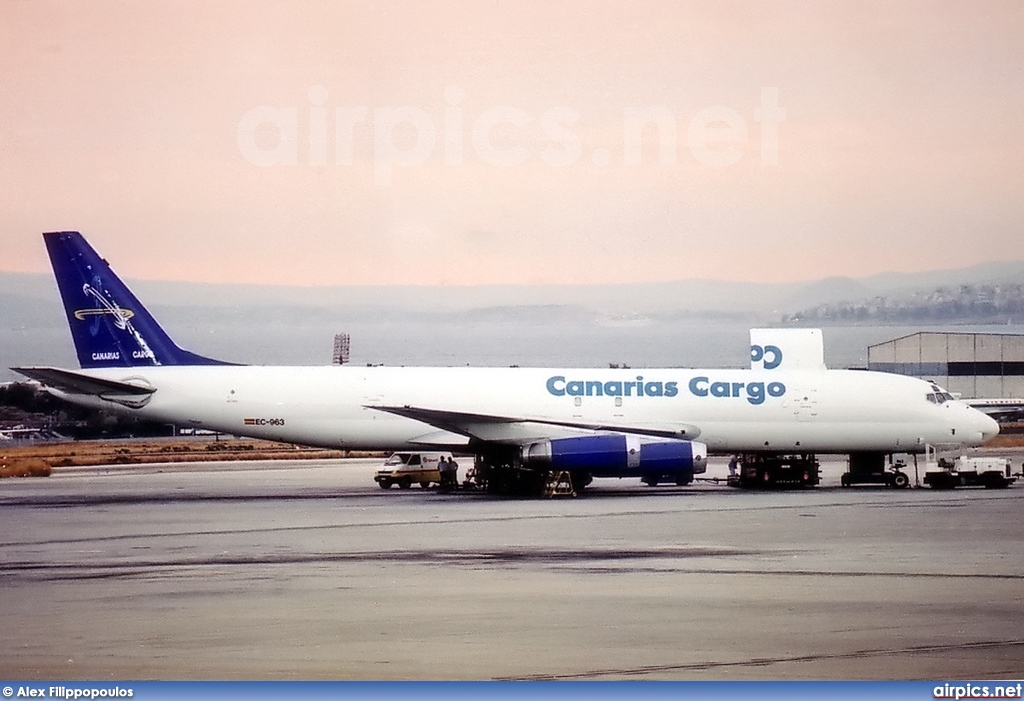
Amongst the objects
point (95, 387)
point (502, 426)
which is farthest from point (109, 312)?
point (502, 426)

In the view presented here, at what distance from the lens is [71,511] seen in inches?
805

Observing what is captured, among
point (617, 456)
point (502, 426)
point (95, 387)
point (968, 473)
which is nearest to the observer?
point (617, 456)

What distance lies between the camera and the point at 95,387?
24.7m

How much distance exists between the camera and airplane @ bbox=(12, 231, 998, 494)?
2511cm

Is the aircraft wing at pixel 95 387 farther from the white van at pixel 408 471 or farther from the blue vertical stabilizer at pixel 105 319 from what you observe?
the white van at pixel 408 471

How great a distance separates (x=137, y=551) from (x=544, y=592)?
557 cm

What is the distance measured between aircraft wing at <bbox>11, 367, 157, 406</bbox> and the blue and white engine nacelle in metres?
7.51

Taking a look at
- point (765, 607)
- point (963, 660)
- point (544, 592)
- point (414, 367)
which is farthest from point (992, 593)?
point (414, 367)

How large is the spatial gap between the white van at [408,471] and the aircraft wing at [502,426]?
3.18 metres

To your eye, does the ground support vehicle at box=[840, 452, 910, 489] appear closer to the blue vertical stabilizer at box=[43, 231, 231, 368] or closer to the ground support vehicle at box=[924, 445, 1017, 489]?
the ground support vehicle at box=[924, 445, 1017, 489]

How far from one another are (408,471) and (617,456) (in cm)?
666

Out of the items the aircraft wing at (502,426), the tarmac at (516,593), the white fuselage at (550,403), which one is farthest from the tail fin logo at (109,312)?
the tarmac at (516,593)

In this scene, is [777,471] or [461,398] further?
[777,471]

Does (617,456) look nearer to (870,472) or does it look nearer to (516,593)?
(870,472)
